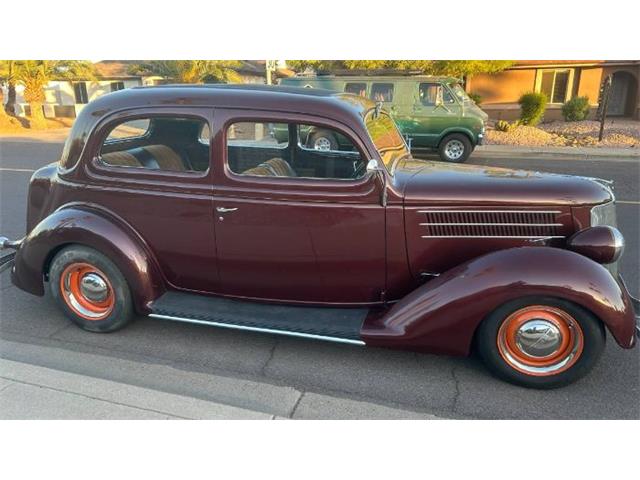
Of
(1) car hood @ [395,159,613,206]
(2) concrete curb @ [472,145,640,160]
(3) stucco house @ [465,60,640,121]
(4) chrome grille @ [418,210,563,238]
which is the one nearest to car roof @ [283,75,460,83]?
(2) concrete curb @ [472,145,640,160]

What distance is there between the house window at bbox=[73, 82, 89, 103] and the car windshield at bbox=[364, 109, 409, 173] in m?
25.6

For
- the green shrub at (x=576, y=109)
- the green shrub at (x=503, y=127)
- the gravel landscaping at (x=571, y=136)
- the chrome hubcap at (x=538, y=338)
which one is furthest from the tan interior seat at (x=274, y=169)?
the green shrub at (x=576, y=109)

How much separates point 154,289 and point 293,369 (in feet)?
4.16

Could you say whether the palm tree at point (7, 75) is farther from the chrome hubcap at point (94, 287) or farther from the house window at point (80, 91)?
the chrome hubcap at point (94, 287)

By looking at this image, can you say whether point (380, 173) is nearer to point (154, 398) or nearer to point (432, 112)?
point (154, 398)

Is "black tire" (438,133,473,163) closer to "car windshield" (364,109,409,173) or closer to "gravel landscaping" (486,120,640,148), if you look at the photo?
"gravel landscaping" (486,120,640,148)

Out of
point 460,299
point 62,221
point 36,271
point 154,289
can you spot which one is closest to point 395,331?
point 460,299

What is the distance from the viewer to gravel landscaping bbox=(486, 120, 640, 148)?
44.9 ft

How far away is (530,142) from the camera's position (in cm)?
1404

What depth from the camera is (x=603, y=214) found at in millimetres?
3070

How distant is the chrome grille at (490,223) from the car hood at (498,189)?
2.7 inches

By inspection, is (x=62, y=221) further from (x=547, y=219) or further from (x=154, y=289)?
(x=547, y=219)

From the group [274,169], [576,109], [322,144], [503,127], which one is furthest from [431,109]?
[576,109]

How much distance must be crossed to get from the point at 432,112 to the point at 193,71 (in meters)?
11.5
